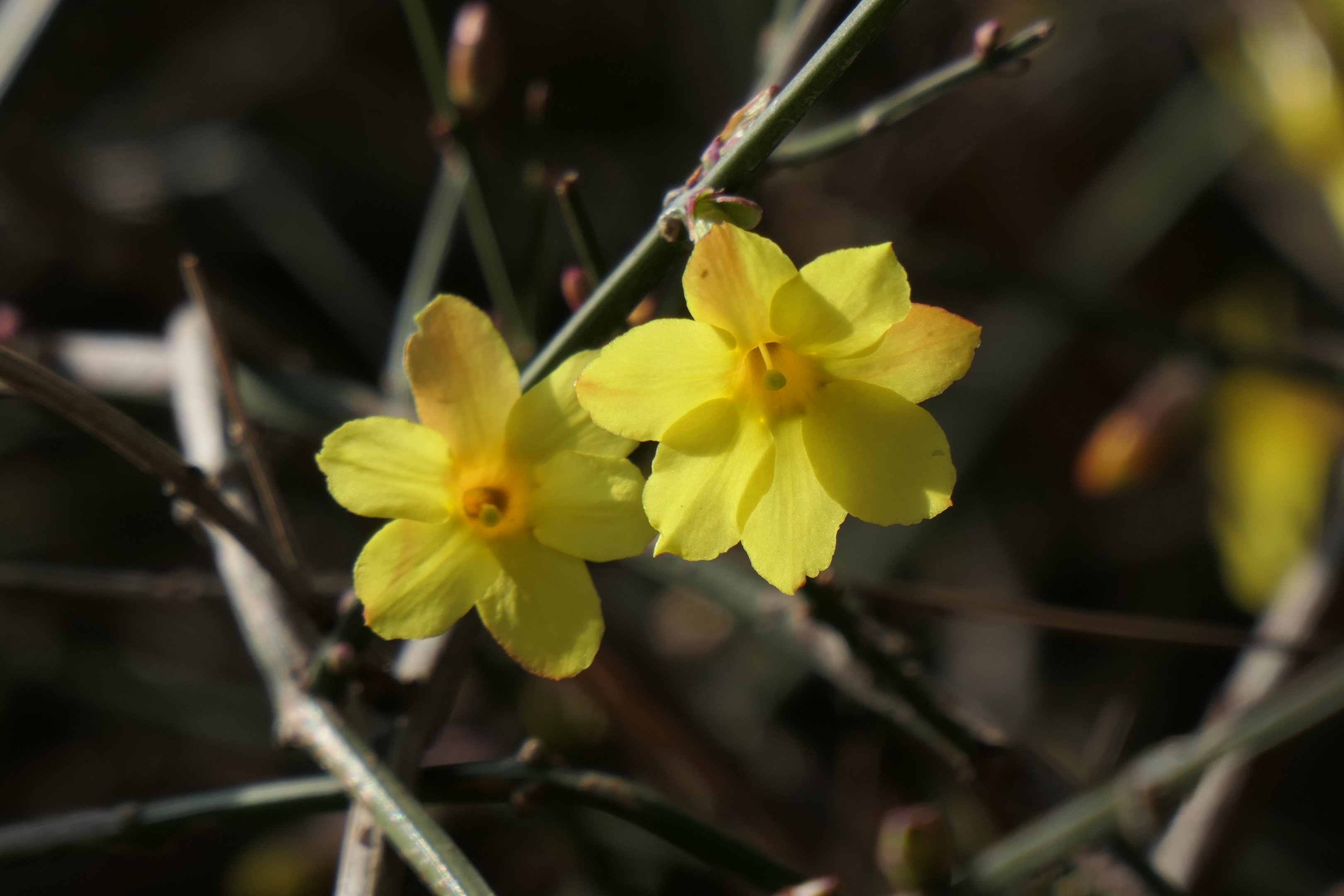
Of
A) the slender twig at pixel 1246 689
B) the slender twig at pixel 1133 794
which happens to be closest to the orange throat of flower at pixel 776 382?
the slender twig at pixel 1133 794

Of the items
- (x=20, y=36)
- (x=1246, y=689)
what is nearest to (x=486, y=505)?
(x=20, y=36)

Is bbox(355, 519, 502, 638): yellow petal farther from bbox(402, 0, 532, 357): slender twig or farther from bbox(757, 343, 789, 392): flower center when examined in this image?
bbox(402, 0, 532, 357): slender twig

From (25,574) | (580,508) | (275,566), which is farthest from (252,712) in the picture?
(580,508)

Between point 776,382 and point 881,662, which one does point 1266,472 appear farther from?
point 776,382

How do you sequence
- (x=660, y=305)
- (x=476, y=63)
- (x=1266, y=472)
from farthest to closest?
(x=1266, y=472) → (x=660, y=305) → (x=476, y=63)

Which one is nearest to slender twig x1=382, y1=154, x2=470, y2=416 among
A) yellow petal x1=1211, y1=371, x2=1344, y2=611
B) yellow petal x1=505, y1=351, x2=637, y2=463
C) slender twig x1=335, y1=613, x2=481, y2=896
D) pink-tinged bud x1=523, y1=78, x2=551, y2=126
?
pink-tinged bud x1=523, y1=78, x2=551, y2=126

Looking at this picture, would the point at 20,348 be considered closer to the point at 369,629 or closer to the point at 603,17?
the point at 369,629
